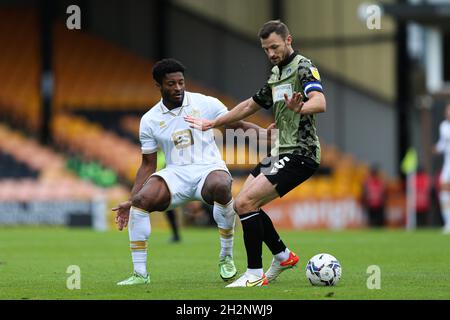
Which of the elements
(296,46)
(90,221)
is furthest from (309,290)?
(296,46)

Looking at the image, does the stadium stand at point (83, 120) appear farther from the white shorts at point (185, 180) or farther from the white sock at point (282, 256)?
the white sock at point (282, 256)

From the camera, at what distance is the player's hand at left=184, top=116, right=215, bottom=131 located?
998 centimetres

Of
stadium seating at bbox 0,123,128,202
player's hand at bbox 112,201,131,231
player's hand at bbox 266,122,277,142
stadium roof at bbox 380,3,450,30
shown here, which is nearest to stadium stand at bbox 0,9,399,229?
stadium seating at bbox 0,123,128,202

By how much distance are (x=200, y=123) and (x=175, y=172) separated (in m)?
0.67

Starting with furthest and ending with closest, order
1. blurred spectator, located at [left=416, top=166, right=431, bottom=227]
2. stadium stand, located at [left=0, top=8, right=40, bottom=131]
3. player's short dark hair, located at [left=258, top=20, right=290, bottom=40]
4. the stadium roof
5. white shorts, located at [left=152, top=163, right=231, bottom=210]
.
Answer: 1. stadium stand, located at [left=0, top=8, right=40, bottom=131]
2. the stadium roof
3. blurred spectator, located at [left=416, top=166, right=431, bottom=227]
4. white shorts, located at [left=152, top=163, right=231, bottom=210]
5. player's short dark hair, located at [left=258, top=20, right=290, bottom=40]

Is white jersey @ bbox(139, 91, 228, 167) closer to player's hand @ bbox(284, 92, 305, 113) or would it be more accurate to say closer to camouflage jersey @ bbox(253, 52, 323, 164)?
camouflage jersey @ bbox(253, 52, 323, 164)

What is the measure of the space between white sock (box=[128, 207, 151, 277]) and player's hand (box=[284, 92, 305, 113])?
6.34 ft

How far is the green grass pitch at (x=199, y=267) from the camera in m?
8.95

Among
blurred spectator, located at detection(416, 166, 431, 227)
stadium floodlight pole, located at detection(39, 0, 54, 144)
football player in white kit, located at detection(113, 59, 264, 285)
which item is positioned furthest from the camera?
stadium floodlight pole, located at detection(39, 0, 54, 144)

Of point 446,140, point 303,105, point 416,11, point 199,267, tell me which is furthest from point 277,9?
point 303,105

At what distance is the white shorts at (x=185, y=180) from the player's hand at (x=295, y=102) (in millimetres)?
1689

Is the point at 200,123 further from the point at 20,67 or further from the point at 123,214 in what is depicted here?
the point at 20,67

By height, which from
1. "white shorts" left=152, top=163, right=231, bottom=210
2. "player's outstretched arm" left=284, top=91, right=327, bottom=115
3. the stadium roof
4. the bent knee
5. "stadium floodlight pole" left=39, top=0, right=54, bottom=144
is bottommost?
the bent knee
